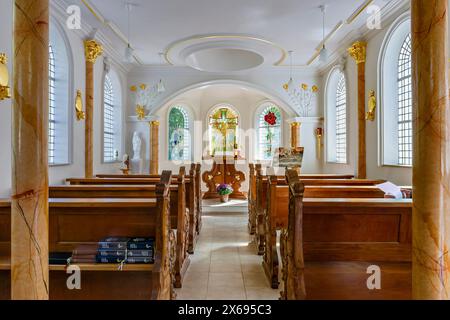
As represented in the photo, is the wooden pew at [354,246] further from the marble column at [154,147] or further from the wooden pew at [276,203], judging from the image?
the marble column at [154,147]

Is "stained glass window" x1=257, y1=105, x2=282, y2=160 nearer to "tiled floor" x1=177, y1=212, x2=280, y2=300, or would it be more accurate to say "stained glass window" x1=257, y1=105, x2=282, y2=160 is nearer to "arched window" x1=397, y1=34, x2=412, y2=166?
"arched window" x1=397, y1=34, x2=412, y2=166

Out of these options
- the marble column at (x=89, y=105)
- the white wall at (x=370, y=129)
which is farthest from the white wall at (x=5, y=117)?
the white wall at (x=370, y=129)

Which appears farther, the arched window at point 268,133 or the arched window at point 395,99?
the arched window at point 268,133

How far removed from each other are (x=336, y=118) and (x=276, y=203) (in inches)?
224

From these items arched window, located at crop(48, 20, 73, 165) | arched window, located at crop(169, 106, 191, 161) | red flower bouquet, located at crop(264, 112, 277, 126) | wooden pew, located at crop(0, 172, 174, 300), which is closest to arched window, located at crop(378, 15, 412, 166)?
red flower bouquet, located at crop(264, 112, 277, 126)

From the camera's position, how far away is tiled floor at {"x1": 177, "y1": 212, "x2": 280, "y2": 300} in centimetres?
348

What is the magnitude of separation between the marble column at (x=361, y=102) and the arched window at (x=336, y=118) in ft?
4.55

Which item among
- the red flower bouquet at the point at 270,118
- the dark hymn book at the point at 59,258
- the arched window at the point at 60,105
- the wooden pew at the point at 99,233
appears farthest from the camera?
the red flower bouquet at the point at 270,118

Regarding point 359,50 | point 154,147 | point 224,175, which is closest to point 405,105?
point 359,50

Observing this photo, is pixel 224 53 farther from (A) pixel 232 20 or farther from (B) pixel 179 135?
(B) pixel 179 135

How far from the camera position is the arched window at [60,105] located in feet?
20.5

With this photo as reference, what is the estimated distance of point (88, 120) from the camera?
704 cm

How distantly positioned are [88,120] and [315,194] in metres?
5.08

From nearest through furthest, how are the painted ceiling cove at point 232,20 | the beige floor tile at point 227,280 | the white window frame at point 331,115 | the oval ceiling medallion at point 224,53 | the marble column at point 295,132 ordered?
the beige floor tile at point 227,280 < the painted ceiling cove at point 232,20 < the oval ceiling medallion at point 224,53 < the white window frame at point 331,115 < the marble column at point 295,132
